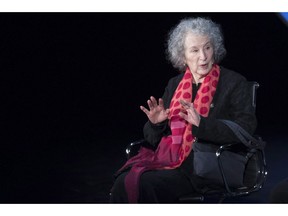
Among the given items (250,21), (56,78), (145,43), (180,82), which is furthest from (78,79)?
(180,82)

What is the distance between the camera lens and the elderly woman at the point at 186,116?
4691 mm

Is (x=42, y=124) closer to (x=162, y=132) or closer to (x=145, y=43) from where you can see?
(x=145, y=43)

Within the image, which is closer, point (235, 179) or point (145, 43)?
point (235, 179)

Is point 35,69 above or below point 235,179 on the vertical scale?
above

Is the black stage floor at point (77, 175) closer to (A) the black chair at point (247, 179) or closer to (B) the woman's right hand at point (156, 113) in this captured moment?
(A) the black chair at point (247, 179)

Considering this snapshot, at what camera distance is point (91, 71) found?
28.0 feet

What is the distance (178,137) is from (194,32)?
0.68 m

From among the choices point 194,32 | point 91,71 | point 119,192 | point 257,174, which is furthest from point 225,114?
point 91,71

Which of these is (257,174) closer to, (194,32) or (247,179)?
(247,179)

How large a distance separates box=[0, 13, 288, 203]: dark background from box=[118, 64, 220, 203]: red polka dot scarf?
2477 millimetres

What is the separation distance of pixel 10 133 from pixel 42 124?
0.36m

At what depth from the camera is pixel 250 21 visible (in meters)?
8.69

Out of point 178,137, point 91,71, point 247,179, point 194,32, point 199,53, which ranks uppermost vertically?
point 91,71

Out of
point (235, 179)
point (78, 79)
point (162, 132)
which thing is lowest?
point (235, 179)
